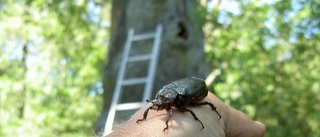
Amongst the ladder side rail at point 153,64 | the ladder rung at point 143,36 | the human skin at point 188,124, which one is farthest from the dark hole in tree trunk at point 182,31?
the human skin at point 188,124

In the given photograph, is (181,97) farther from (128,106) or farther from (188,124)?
(128,106)

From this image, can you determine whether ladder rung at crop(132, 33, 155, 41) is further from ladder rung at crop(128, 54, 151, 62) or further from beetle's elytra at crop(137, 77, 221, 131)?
beetle's elytra at crop(137, 77, 221, 131)

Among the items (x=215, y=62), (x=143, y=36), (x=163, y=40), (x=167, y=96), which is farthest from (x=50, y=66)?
(x=167, y=96)

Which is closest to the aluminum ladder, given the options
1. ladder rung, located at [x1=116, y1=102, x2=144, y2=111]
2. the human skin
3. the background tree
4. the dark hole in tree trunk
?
ladder rung, located at [x1=116, y1=102, x2=144, y2=111]

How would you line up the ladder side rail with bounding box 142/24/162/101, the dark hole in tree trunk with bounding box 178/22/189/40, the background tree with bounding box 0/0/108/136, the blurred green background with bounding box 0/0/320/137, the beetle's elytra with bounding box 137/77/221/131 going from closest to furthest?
the beetle's elytra with bounding box 137/77/221/131, the ladder side rail with bounding box 142/24/162/101, the dark hole in tree trunk with bounding box 178/22/189/40, the blurred green background with bounding box 0/0/320/137, the background tree with bounding box 0/0/108/136

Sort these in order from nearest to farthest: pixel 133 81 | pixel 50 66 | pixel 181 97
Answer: pixel 181 97 < pixel 133 81 < pixel 50 66

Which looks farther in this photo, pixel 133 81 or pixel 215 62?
pixel 215 62

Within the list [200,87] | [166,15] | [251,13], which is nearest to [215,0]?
[251,13]

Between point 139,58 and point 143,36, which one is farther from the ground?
point 143,36

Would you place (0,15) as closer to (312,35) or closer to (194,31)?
(194,31)
